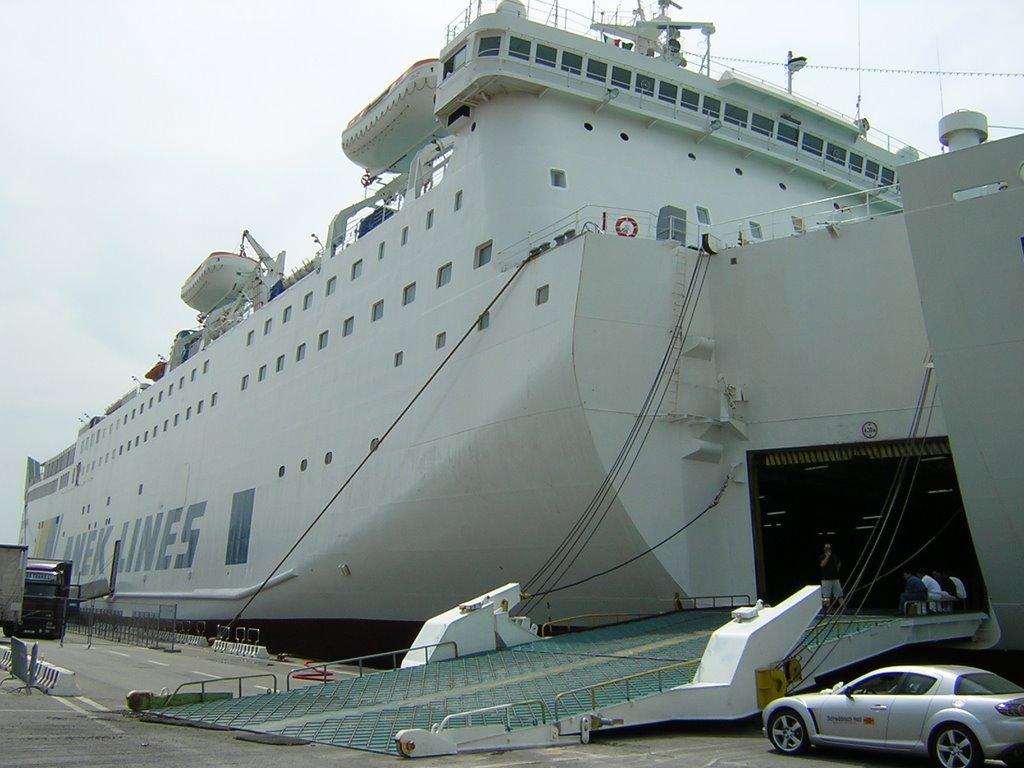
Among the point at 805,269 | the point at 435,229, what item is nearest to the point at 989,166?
the point at 805,269

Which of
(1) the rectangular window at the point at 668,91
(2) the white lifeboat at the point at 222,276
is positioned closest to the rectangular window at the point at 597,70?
(1) the rectangular window at the point at 668,91

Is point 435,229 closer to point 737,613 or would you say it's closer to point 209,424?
point 737,613

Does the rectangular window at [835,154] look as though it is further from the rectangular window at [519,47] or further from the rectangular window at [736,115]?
the rectangular window at [519,47]

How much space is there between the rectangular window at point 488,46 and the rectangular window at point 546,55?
28.7 inches

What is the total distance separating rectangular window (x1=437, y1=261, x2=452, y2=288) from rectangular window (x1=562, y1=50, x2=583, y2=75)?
4.11 metres

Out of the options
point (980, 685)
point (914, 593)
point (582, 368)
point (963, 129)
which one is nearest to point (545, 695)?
point (980, 685)

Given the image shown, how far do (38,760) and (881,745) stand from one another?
6.28 m

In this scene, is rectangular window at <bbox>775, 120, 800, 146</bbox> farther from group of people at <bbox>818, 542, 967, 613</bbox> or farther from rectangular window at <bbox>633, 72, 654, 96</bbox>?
group of people at <bbox>818, 542, 967, 613</bbox>

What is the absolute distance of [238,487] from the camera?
876 inches

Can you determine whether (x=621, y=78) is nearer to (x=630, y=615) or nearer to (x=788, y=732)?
(x=630, y=615)

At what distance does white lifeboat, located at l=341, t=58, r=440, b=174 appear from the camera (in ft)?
67.0

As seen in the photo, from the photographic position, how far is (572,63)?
1597 centimetres

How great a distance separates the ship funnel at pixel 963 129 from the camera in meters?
10.8

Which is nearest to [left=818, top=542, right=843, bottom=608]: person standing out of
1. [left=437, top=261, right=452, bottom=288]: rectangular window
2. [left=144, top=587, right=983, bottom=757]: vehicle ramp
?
[left=144, top=587, right=983, bottom=757]: vehicle ramp
